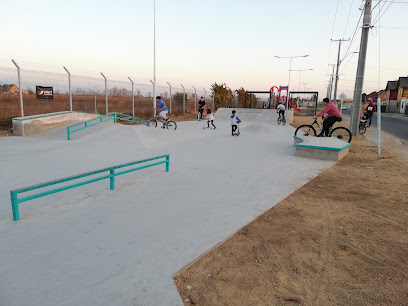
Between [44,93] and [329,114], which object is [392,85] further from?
[44,93]

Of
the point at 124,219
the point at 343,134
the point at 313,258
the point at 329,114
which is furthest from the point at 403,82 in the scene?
the point at 124,219

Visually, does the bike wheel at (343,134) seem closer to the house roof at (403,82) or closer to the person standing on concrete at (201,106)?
the person standing on concrete at (201,106)

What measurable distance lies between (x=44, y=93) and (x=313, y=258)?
16.3 m

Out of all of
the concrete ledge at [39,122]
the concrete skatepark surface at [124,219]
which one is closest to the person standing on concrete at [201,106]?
the concrete ledge at [39,122]

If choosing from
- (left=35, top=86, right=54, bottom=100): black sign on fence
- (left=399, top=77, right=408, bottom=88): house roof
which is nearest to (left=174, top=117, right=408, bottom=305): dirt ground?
(left=35, top=86, right=54, bottom=100): black sign on fence

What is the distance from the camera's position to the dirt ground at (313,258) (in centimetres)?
261

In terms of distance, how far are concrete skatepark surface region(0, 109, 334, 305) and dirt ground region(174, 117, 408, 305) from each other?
0.28 metres

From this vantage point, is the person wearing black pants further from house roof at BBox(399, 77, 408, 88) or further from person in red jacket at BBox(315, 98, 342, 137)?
house roof at BBox(399, 77, 408, 88)

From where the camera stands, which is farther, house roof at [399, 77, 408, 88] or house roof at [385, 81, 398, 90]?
house roof at [385, 81, 398, 90]

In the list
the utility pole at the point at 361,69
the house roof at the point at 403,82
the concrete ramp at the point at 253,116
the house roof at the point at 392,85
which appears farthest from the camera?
the house roof at the point at 392,85

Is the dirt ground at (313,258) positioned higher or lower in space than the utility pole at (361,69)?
lower

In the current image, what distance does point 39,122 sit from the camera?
13.2m

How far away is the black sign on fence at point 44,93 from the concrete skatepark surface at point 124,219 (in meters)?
6.87

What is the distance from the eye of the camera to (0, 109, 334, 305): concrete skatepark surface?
264cm
